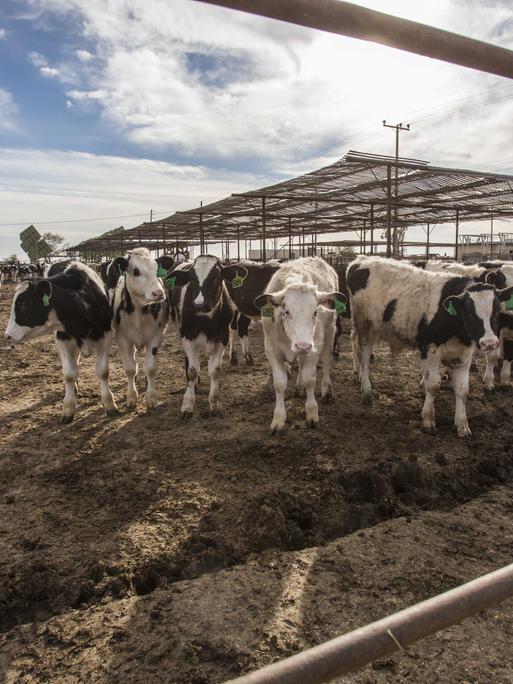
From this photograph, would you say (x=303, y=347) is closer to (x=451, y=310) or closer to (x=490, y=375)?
(x=451, y=310)

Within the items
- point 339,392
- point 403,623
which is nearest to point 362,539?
point 403,623

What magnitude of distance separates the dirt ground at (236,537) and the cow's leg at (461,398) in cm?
14

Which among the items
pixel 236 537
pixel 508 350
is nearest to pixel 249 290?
pixel 508 350

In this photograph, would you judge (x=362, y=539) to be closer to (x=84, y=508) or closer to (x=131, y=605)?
(x=131, y=605)

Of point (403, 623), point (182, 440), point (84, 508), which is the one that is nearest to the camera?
point (403, 623)

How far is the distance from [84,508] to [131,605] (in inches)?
48.6

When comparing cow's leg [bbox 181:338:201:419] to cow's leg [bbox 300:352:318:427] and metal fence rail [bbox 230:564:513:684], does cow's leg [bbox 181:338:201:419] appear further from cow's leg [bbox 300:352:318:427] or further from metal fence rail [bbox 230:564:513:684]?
metal fence rail [bbox 230:564:513:684]

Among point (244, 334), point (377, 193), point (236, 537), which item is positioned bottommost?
point (236, 537)

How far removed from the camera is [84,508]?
3.72 m

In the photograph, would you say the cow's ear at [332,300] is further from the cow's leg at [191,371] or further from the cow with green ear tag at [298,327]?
the cow's leg at [191,371]

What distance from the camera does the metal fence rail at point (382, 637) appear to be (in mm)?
740

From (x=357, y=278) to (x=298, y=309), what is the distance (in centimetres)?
243

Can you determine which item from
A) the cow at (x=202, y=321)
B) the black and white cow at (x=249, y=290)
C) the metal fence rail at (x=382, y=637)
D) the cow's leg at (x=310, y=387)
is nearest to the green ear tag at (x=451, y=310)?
the cow's leg at (x=310, y=387)

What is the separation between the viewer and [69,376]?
570 cm
